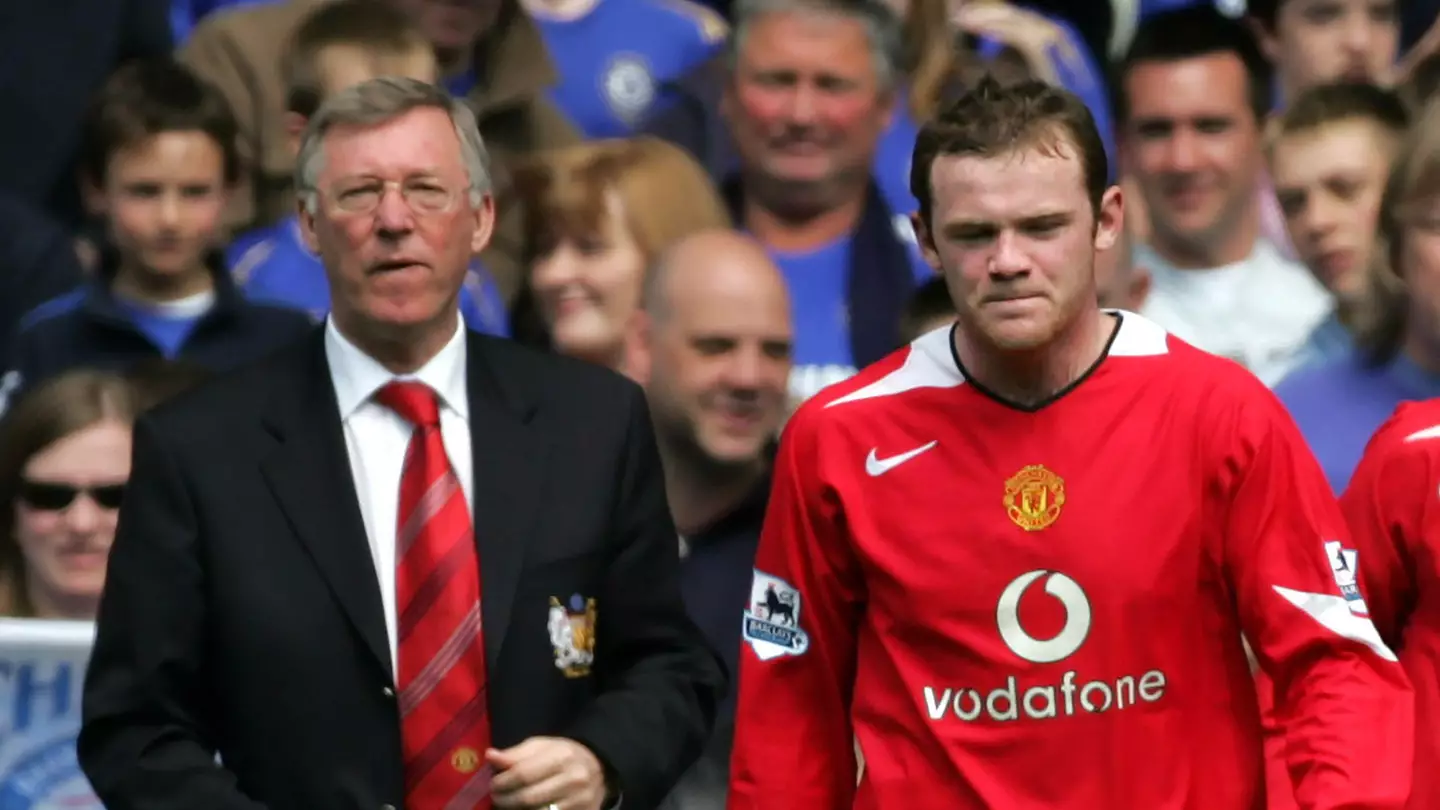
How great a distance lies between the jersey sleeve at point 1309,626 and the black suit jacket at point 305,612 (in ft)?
3.23

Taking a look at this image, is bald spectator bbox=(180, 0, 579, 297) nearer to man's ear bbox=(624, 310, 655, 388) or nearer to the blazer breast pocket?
man's ear bbox=(624, 310, 655, 388)

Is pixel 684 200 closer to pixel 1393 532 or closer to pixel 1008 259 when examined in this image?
pixel 1393 532

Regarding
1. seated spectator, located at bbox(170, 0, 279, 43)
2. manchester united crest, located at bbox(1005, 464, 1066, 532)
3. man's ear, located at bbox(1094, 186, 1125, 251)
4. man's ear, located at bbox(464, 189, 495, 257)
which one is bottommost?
seated spectator, located at bbox(170, 0, 279, 43)

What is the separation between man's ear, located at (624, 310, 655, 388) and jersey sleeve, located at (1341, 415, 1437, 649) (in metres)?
2.15

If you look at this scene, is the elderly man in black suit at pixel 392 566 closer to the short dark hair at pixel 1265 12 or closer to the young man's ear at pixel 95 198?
the young man's ear at pixel 95 198

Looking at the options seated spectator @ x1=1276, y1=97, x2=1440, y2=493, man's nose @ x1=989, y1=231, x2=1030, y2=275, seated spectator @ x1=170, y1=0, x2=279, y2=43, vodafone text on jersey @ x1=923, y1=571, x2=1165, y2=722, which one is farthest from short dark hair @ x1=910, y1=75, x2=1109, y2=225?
seated spectator @ x1=170, y1=0, x2=279, y2=43

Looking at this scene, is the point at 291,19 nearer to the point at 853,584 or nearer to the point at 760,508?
the point at 760,508

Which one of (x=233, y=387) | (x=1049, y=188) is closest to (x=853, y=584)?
(x=1049, y=188)

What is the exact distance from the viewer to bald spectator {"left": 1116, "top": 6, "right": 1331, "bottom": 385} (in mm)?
7789

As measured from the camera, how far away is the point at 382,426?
15.8 ft

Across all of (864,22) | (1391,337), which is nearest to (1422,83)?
(864,22)

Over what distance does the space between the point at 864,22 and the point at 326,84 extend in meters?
1.48

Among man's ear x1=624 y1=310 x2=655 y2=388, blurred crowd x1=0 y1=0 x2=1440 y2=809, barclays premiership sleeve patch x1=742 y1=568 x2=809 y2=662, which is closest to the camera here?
barclays premiership sleeve patch x1=742 y1=568 x2=809 y2=662

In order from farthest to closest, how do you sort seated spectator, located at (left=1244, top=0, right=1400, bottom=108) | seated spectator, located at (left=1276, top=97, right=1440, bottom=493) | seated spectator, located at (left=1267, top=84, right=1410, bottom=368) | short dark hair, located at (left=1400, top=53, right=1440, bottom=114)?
seated spectator, located at (left=1244, top=0, right=1400, bottom=108)
short dark hair, located at (left=1400, top=53, right=1440, bottom=114)
seated spectator, located at (left=1267, top=84, right=1410, bottom=368)
seated spectator, located at (left=1276, top=97, right=1440, bottom=493)
